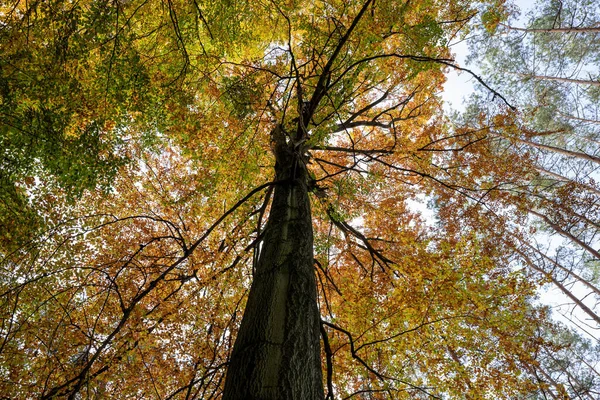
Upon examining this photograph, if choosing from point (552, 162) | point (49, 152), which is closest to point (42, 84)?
point (49, 152)

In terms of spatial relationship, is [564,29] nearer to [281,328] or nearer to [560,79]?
[560,79]

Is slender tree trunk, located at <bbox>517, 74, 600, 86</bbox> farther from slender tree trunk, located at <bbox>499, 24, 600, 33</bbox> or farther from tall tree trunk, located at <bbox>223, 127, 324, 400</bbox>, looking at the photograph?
tall tree trunk, located at <bbox>223, 127, 324, 400</bbox>

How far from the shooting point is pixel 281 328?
210cm

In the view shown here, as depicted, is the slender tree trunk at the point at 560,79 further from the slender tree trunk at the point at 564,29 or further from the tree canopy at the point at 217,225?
the tree canopy at the point at 217,225

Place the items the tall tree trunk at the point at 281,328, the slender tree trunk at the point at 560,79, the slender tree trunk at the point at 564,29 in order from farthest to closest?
the slender tree trunk at the point at 560,79 < the slender tree trunk at the point at 564,29 < the tall tree trunk at the point at 281,328

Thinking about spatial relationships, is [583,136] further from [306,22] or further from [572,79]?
[306,22]

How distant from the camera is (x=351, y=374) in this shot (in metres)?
5.26

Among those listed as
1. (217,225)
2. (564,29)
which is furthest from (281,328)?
(564,29)

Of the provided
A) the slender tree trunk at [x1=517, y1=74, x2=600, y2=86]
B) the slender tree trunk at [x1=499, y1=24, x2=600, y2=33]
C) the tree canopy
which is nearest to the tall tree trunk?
the tree canopy

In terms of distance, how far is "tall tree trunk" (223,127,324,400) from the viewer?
1.77 meters

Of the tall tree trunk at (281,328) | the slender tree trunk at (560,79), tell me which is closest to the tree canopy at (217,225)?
the tall tree trunk at (281,328)

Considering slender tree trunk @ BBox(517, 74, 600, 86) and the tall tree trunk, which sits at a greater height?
slender tree trunk @ BBox(517, 74, 600, 86)

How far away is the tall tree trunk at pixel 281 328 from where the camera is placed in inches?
69.7

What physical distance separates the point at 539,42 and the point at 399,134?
1022 centimetres
